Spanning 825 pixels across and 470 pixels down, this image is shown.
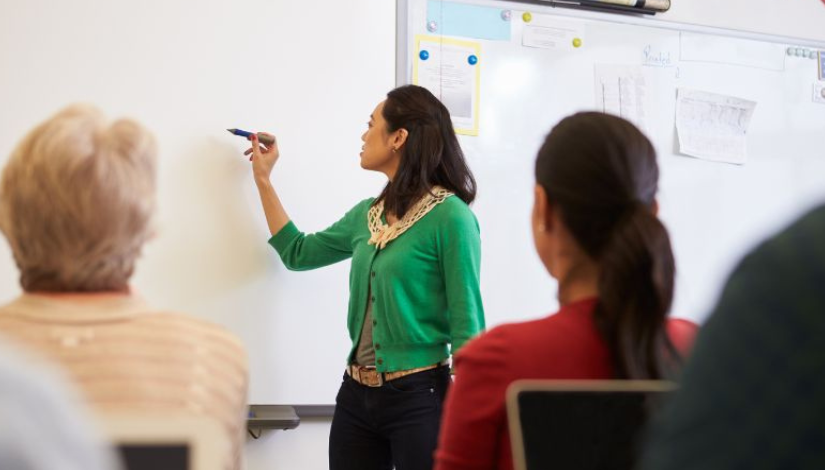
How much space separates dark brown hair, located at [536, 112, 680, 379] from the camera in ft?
4.00

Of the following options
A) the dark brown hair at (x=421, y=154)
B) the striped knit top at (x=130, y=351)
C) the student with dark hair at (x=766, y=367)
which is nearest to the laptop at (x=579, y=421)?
the striped knit top at (x=130, y=351)

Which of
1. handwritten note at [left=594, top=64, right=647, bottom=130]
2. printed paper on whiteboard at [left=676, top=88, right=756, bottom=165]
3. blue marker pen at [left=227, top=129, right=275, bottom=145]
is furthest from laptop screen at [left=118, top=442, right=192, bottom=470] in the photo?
printed paper on whiteboard at [left=676, top=88, right=756, bottom=165]

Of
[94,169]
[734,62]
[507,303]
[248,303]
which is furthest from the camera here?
[734,62]

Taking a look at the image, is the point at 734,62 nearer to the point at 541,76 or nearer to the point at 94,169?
the point at 541,76

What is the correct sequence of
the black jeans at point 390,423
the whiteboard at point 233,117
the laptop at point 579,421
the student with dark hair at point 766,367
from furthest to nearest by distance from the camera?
the whiteboard at point 233,117, the black jeans at point 390,423, the laptop at point 579,421, the student with dark hair at point 766,367

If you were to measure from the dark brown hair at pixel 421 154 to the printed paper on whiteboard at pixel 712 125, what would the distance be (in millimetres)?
1092

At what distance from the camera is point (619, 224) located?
50.6 inches

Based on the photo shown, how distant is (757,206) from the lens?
315cm

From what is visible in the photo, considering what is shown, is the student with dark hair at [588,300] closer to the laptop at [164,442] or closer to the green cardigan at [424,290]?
the laptop at [164,442]

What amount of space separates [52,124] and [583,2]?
7.10 feet

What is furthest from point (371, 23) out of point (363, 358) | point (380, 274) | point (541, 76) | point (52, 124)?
point (52, 124)

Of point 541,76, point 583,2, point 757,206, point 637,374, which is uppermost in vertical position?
point 583,2

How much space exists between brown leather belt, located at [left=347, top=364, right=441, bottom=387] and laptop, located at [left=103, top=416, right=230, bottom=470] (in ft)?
4.47

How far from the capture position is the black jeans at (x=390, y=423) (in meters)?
2.10
